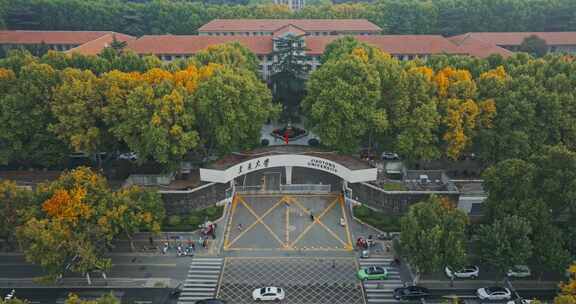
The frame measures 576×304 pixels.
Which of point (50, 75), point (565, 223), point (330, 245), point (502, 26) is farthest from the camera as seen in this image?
point (502, 26)

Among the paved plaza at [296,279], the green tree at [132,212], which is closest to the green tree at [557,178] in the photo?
the paved plaza at [296,279]

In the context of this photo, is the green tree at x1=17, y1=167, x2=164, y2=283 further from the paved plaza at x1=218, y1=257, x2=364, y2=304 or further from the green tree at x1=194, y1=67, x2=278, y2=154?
the green tree at x1=194, y1=67, x2=278, y2=154

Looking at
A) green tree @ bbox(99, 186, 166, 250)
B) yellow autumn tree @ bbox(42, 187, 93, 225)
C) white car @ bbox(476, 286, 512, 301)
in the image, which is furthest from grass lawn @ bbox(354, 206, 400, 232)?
yellow autumn tree @ bbox(42, 187, 93, 225)

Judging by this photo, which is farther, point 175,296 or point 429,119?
point 429,119

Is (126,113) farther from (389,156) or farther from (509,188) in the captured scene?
(509,188)

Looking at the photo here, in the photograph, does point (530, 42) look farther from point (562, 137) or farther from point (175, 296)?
point (175, 296)

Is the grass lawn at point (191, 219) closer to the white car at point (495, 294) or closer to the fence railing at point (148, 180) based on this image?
the fence railing at point (148, 180)

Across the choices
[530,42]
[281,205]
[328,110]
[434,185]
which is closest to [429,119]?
[434,185]

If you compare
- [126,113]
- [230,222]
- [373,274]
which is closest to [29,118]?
[126,113]
